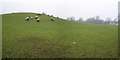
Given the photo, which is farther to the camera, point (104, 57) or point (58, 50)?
point (58, 50)

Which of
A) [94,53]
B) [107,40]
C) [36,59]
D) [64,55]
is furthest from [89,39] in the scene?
[36,59]

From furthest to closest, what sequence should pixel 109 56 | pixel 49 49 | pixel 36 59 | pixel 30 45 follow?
pixel 30 45
pixel 49 49
pixel 109 56
pixel 36 59

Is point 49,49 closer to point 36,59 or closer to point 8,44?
point 36,59

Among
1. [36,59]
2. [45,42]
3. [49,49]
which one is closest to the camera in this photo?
[36,59]

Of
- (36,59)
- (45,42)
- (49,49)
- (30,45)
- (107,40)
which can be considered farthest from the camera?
(107,40)

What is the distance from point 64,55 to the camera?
16.5 meters

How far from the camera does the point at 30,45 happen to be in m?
19.0

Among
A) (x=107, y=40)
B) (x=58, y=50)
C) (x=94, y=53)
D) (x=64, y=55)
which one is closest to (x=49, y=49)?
(x=58, y=50)

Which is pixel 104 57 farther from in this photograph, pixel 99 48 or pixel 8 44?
pixel 8 44

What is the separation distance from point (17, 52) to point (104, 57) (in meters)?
7.42

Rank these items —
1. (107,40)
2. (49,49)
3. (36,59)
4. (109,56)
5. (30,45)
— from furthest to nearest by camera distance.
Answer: (107,40)
(30,45)
(49,49)
(109,56)
(36,59)

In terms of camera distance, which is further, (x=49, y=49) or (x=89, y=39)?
(x=89, y=39)

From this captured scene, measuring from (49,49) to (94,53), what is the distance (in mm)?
4029

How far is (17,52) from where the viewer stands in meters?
17.0
